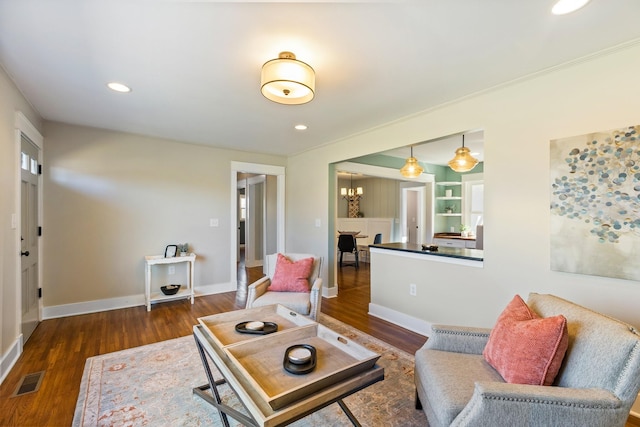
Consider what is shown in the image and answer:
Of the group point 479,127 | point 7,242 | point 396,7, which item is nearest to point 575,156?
point 479,127

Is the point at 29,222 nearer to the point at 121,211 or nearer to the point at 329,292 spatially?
the point at 121,211

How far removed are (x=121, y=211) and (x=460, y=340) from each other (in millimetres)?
4320

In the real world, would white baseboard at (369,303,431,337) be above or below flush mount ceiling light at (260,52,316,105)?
below

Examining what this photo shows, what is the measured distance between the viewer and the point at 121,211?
3.99 m

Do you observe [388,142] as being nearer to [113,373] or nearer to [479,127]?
[479,127]

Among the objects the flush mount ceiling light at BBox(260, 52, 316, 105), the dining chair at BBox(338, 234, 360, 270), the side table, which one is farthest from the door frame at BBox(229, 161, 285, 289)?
the flush mount ceiling light at BBox(260, 52, 316, 105)

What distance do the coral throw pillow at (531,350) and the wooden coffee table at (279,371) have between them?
600mm

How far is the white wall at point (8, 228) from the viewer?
2.25 metres

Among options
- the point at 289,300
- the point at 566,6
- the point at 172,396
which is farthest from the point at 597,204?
the point at 172,396

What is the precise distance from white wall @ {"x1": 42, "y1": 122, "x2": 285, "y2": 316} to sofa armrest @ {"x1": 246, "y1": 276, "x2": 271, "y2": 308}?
6.32 feet

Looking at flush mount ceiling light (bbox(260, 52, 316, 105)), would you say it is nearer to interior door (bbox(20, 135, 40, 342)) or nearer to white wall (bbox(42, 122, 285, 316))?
interior door (bbox(20, 135, 40, 342))

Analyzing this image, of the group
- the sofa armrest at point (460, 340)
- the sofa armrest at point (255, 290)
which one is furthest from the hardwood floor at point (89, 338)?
the sofa armrest at point (460, 340)

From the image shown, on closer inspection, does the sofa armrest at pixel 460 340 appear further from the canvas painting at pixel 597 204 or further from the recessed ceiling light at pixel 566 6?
the recessed ceiling light at pixel 566 6

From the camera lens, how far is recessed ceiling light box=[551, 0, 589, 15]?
150cm
